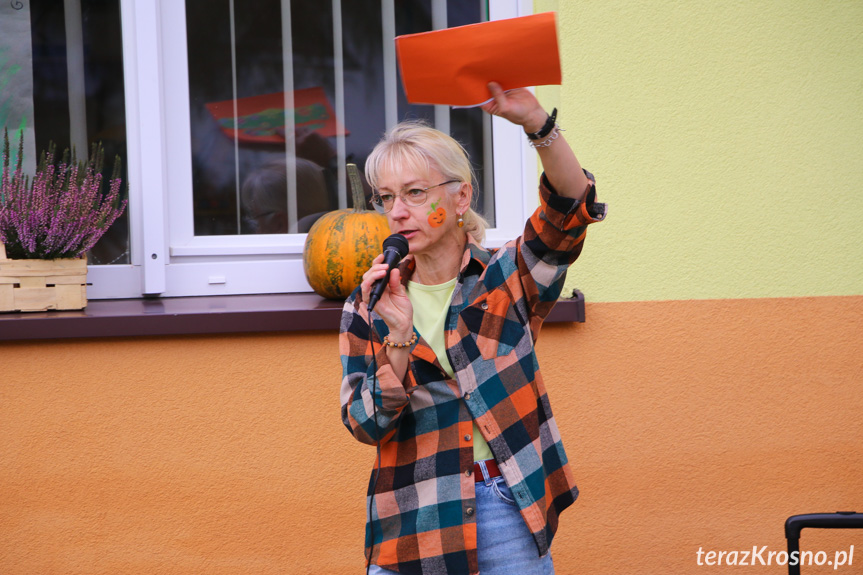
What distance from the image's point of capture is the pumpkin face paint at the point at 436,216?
6.29 ft

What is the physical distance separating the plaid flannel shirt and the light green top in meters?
0.02

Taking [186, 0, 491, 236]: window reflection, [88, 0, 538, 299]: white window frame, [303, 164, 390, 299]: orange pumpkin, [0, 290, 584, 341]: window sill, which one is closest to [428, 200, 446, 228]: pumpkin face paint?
[0, 290, 584, 341]: window sill

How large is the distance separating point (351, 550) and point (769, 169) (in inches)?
96.3

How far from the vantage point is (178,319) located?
301 cm

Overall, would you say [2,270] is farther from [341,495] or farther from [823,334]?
[823,334]

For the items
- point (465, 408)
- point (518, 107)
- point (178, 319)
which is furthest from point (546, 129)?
point (178, 319)

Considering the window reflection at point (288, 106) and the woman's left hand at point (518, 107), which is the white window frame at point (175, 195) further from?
the woman's left hand at point (518, 107)

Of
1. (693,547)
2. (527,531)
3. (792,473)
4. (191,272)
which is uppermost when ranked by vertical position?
(191,272)

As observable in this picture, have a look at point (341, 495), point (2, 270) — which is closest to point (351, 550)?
point (341, 495)

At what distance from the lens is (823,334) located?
3.36 m

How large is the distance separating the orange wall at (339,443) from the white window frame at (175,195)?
465 mm

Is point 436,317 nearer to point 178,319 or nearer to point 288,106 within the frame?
point 178,319

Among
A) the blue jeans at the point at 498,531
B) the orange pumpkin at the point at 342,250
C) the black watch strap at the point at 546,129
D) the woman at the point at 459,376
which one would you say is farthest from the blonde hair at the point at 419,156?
the orange pumpkin at the point at 342,250

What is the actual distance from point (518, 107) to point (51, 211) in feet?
7.40
